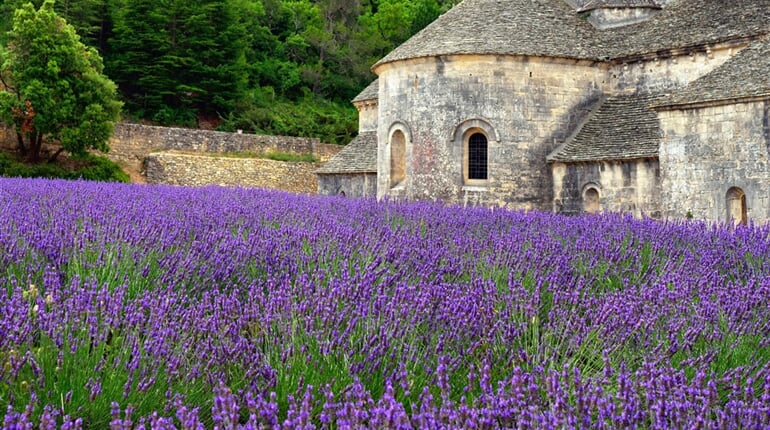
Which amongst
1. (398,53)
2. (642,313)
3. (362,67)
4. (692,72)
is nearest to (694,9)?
(692,72)

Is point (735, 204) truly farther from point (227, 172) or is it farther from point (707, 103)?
point (227, 172)

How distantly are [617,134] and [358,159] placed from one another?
898 cm

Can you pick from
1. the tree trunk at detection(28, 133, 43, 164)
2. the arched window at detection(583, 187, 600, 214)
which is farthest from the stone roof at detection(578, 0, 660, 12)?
the tree trunk at detection(28, 133, 43, 164)

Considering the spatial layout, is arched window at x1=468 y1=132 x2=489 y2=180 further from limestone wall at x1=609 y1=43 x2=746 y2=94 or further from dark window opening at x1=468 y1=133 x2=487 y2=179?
limestone wall at x1=609 y1=43 x2=746 y2=94

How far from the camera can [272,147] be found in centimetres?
3144

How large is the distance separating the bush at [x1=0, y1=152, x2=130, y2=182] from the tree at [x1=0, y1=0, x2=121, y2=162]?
481 millimetres

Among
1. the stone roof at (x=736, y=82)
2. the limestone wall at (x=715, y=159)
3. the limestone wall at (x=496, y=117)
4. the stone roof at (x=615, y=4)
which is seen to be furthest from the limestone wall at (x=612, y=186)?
the stone roof at (x=615, y=4)

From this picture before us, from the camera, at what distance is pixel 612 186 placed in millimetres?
17703

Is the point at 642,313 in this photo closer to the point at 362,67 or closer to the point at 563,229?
the point at 563,229

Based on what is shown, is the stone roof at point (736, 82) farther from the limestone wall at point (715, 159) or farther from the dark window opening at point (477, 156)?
the dark window opening at point (477, 156)

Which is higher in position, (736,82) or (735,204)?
(736,82)

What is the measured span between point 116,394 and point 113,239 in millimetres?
2315

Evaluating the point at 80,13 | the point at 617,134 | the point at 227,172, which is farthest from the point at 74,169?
the point at 617,134

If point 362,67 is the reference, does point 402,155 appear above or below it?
below
